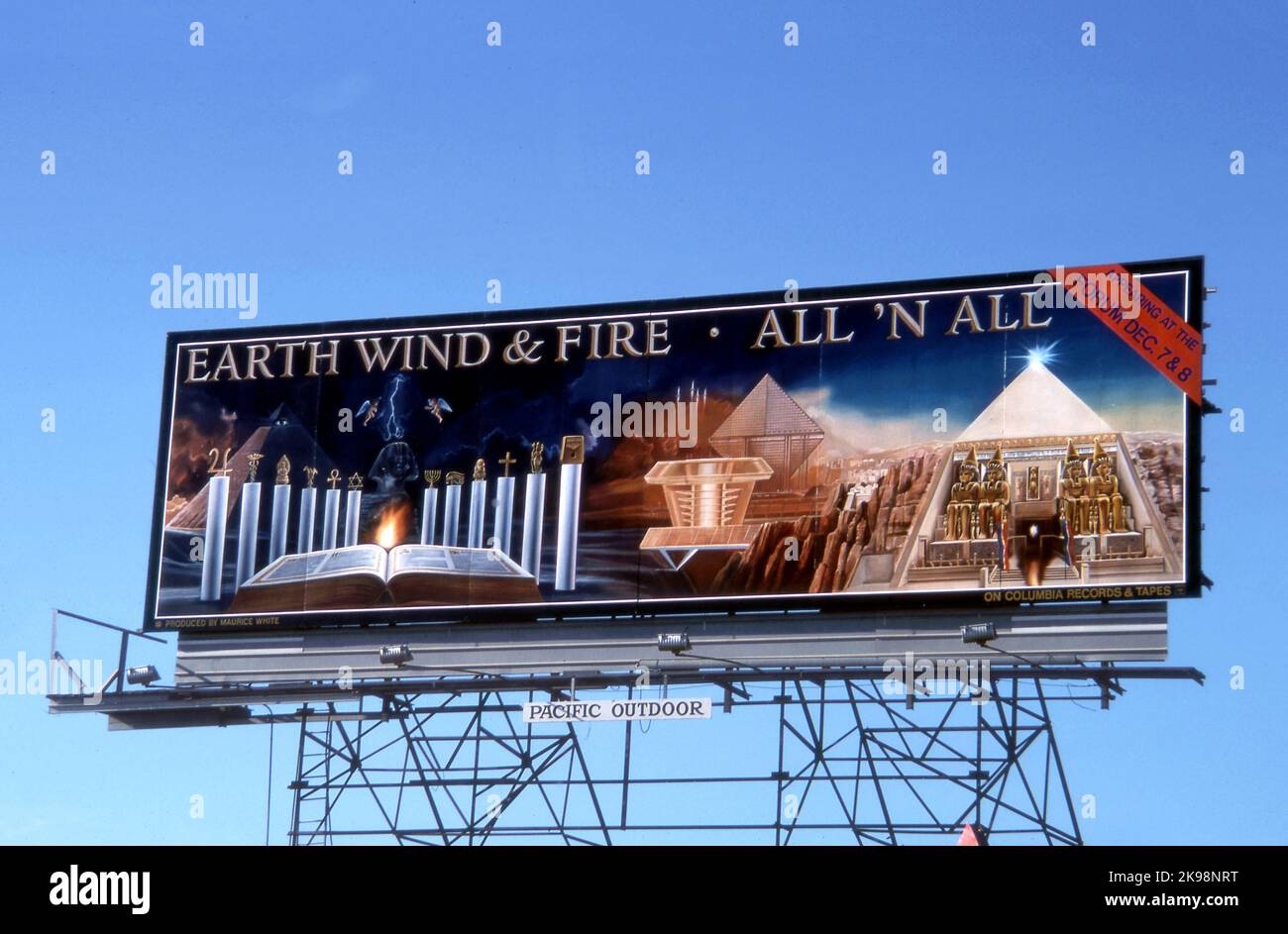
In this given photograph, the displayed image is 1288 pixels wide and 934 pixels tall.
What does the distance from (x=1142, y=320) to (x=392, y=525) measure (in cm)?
1039

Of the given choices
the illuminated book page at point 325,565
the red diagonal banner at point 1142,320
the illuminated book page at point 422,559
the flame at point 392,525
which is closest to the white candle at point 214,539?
the illuminated book page at point 325,565

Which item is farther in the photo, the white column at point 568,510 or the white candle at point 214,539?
the white candle at point 214,539

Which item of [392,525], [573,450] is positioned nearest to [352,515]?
[392,525]

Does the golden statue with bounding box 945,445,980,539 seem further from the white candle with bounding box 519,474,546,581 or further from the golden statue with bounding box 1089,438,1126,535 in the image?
the white candle with bounding box 519,474,546,581

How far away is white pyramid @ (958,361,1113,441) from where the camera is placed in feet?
84.3

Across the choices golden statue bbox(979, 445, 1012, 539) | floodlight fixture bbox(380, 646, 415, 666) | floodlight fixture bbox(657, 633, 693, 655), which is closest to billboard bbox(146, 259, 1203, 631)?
golden statue bbox(979, 445, 1012, 539)

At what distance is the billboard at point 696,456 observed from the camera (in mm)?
25562

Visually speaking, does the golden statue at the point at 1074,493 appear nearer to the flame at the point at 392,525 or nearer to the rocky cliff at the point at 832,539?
the rocky cliff at the point at 832,539

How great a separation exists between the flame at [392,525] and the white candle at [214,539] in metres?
2.44

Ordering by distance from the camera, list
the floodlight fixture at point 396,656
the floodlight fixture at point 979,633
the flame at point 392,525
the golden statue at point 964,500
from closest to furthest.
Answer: the floodlight fixture at point 979,633
the golden statue at point 964,500
the floodlight fixture at point 396,656
the flame at point 392,525

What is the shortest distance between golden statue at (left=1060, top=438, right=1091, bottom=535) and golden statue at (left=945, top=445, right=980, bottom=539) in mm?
1075

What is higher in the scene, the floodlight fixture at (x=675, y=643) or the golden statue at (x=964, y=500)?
the golden statue at (x=964, y=500)
